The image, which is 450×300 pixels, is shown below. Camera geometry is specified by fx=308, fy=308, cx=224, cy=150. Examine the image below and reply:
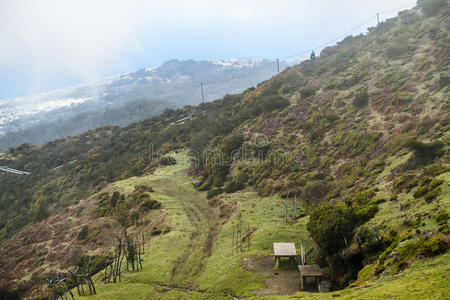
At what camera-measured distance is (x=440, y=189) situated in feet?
52.7

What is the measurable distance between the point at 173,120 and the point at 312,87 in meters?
57.0

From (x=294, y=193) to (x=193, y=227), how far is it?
11.6 metres

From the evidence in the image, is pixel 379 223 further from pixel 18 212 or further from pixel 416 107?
pixel 18 212

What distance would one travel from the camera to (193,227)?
3231 cm

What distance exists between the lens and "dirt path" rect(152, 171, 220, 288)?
72.9ft

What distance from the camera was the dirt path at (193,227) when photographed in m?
22.2

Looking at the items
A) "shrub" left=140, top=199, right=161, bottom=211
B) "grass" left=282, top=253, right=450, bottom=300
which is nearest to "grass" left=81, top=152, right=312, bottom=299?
"shrub" left=140, top=199, right=161, bottom=211

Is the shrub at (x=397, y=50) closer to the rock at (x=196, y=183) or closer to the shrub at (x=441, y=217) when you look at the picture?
the rock at (x=196, y=183)

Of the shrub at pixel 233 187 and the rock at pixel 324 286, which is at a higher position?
the shrub at pixel 233 187

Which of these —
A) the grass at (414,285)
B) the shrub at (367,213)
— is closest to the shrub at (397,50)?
the shrub at (367,213)

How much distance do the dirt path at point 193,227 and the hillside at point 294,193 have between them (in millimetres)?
170

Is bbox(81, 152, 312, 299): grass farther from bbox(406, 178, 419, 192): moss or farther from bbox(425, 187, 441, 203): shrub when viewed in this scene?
bbox(425, 187, 441, 203): shrub

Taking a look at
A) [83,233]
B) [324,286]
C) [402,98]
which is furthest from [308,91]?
[324,286]

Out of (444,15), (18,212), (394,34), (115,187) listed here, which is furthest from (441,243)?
(18,212)
